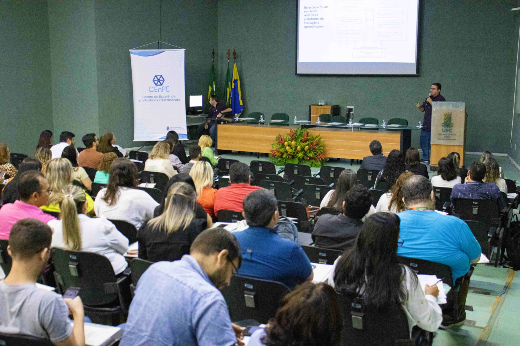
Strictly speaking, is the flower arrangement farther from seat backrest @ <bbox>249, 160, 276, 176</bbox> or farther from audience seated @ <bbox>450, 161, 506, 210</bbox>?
audience seated @ <bbox>450, 161, 506, 210</bbox>

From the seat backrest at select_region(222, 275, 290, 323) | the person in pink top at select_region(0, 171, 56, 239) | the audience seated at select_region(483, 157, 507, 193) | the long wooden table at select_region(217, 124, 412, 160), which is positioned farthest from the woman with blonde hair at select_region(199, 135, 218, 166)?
the seat backrest at select_region(222, 275, 290, 323)

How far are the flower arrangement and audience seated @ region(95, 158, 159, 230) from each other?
22.6 ft

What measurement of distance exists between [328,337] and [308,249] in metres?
1.93

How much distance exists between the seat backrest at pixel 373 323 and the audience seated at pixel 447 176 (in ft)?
12.7

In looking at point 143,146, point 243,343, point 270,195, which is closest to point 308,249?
point 270,195

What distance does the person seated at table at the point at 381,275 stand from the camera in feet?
7.79

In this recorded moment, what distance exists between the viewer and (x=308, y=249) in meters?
3.41

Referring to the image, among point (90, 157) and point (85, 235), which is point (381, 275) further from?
point (90, 157)

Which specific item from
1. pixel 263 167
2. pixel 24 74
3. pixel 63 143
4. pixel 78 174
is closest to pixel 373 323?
pixel 78 174

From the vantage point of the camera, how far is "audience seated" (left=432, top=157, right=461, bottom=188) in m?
5.99

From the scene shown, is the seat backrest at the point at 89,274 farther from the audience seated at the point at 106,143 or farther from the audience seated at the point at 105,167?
the audience seated at the point at 106,143

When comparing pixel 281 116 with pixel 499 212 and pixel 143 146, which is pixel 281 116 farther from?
pixel 499 212

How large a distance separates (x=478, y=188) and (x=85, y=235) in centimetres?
376

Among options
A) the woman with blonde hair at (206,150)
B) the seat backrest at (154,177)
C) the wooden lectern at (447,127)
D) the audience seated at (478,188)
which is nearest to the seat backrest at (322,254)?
the audience seated at (478,188)
